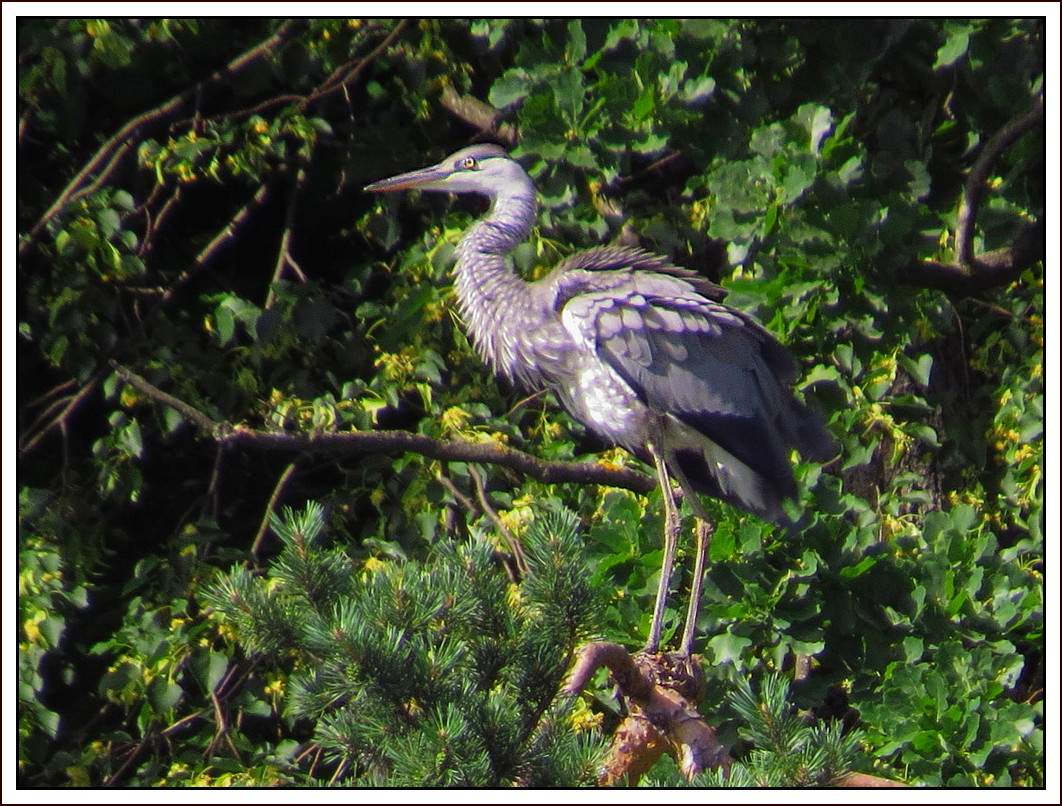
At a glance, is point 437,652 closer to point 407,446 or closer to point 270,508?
point 407,446

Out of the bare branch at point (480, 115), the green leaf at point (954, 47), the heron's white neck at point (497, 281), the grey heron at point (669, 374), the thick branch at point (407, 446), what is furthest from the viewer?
the bare branch at point (480, 115)

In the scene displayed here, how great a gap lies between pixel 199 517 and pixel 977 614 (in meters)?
2.23

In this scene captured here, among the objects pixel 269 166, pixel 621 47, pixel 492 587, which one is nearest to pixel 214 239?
pixel 269 166

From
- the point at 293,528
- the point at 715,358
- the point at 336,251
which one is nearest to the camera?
the point at 293,528

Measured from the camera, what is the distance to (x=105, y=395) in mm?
3789

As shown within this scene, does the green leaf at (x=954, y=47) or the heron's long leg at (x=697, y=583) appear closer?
the heron's long leg at (x=697, y=583)

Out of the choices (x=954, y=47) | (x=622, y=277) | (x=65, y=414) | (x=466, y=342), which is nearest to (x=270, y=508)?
(x=65, y=414)

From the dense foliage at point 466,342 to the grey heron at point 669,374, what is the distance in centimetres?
13

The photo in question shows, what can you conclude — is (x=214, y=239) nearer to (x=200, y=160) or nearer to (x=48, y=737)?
(x=200, y=160)

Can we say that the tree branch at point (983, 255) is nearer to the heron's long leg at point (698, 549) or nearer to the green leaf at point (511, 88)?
the heron's long leg at point (698, 549)

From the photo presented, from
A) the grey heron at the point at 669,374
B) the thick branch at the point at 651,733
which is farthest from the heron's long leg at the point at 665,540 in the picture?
the thick branch at the point at 651,733

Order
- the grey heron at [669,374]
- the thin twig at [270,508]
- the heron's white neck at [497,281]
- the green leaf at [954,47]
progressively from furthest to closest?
the thin twig at [270,508], the green leaf at [954,47], the heron's white neck at [497,281], the grey heron at [669,374]

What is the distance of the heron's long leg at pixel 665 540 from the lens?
317 cm

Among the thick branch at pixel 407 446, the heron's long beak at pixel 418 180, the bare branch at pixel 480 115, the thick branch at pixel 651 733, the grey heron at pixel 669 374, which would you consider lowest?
the thick branch at pixel 651 733
